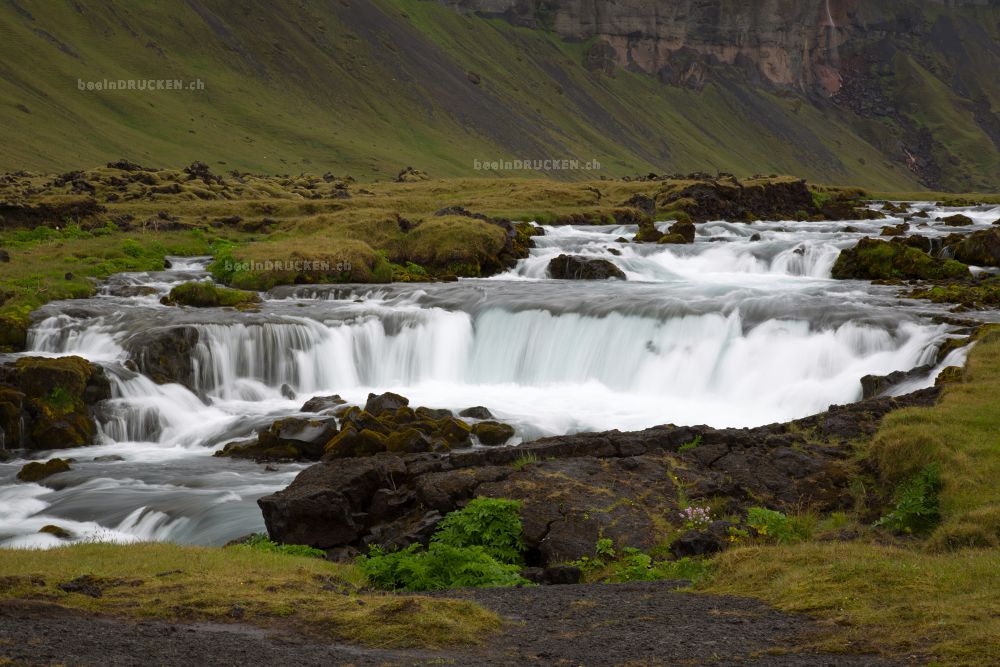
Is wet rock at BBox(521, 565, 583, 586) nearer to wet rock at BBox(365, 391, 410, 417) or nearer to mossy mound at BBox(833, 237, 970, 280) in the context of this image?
wet rock at BBox(365, 391, 410, 417)

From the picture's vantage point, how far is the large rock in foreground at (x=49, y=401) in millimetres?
23703

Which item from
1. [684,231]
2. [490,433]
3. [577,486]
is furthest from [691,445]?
[684,231]

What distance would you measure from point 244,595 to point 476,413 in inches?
582

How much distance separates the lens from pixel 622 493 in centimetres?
1478

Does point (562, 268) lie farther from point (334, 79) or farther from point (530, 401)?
point (334, 79)

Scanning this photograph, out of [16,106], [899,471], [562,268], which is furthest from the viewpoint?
[16,106]

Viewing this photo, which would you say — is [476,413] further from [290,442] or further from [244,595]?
[244,595]

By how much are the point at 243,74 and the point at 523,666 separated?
559 ft

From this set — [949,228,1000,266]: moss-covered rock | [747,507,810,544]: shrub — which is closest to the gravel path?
[747,507,810,544]: shrub

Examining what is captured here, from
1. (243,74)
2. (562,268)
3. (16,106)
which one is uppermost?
(243,74)

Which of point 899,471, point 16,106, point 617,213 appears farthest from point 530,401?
point 16,106

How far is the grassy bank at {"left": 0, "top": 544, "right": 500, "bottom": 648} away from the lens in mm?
9539

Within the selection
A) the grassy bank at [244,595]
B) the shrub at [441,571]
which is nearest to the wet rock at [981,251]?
the shrub at [441,571]

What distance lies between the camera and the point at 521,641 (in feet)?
30.9
